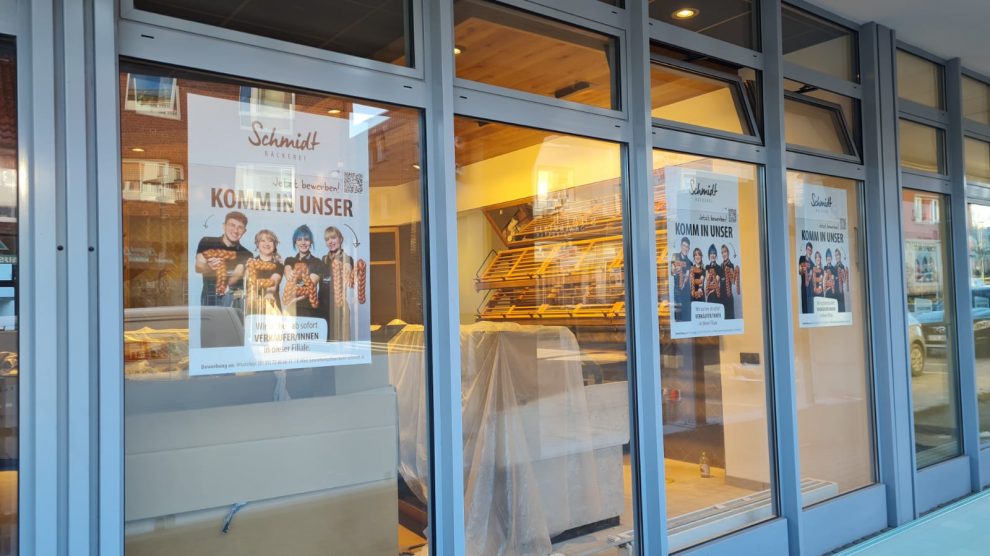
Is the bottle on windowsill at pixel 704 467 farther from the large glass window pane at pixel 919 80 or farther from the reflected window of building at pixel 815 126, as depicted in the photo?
the large glass window pane at pixel 919 80

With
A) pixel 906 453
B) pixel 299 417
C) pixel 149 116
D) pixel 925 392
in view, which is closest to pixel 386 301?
pixel 299 417

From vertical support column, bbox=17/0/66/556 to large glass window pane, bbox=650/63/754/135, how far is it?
242 centimetres

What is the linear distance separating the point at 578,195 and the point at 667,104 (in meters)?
0.60

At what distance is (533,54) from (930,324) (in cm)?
371

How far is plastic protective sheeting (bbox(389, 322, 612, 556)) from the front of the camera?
122 inches

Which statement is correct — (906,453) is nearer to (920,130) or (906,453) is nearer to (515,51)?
(920,130)

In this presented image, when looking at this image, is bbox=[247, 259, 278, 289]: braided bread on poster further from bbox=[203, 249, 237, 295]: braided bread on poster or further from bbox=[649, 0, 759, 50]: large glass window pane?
bbox=[649, 0, 759, 50]: large glass window pane

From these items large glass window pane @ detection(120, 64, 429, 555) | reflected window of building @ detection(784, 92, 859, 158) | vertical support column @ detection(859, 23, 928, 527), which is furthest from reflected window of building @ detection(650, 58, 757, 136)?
→ large glass window pane @ detection(120, 64, 429, 555)

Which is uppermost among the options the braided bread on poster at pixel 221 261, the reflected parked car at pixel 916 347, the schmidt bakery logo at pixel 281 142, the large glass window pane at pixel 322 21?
the large glass window pane at pixel 322 21

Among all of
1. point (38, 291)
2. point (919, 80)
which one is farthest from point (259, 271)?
point (919, 80)

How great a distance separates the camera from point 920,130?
5.00 m

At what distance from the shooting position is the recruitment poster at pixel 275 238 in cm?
212

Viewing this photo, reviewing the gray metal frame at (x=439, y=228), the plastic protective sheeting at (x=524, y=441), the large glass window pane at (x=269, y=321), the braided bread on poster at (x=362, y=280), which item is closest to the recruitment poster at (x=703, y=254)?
the gray metal frame at (x=439, y=228)

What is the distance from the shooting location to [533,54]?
297cm
